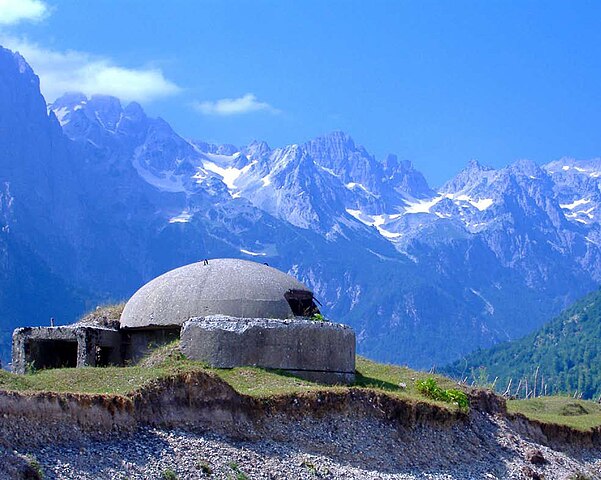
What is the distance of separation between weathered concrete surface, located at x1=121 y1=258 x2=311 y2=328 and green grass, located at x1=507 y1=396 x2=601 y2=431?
39.6ft

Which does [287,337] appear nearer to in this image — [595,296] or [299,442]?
[299,442]

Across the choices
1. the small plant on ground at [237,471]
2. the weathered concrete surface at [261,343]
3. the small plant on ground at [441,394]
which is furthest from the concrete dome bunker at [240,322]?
the small plant on ground at [237,471]

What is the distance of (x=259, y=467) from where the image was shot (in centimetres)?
2489

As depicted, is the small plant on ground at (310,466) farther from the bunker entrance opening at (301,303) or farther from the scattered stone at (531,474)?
the bunker entrance opening at (301,303)

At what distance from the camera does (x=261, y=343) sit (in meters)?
32.4

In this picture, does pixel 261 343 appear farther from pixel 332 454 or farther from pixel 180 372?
pixel 180 372

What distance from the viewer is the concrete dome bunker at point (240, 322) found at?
32344 mm

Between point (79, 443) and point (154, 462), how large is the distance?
1731mm

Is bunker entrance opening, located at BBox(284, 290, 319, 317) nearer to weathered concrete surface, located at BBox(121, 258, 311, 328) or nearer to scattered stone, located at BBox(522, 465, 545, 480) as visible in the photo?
weathered concrete surface, located at BBox(121, 258, 311, 328)

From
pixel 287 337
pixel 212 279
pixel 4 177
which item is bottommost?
pixel 287 337

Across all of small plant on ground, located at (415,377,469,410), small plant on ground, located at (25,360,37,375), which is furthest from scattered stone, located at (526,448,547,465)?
small plant on ground, located at (25,360,37,375)

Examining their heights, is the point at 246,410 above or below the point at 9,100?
below

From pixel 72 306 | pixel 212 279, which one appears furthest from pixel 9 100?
pixel 212 279

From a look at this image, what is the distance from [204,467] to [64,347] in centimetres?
1342
